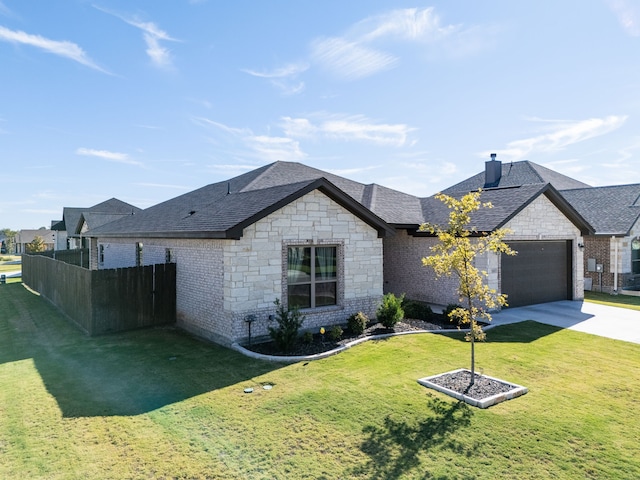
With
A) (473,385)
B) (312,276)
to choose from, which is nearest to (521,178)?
(312,276)

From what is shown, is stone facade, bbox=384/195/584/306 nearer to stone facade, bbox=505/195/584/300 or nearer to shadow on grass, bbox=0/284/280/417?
stone facade, bbox=505/195/584/300

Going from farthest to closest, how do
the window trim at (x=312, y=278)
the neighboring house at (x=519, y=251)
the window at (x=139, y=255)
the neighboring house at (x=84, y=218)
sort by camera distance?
1. the neighboring house at (x=84, y=218)
2. the window at (x=139, y=255)
3. the neighboring house at (x=519, y=251)
4. the window trim at (x=312, y=278)

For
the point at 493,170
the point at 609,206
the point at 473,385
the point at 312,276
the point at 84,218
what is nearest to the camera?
the point at 473,385

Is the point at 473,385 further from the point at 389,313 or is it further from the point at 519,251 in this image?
the point at 519,251

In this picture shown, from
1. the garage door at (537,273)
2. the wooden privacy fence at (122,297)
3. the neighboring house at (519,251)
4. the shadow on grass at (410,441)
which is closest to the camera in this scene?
the shadow on grass at (410,441)

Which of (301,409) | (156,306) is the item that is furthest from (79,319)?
(301,409)

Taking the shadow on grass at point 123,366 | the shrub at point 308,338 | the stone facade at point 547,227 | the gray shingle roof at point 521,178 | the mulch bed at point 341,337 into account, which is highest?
the gray shingle roof at point 521,178

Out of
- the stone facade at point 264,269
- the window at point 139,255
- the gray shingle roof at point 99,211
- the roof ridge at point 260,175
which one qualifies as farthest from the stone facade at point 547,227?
the gray shingle roof at point 99,211

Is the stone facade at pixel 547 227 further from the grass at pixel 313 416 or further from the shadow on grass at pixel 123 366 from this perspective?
the shadow on grass at pixel 123 366
